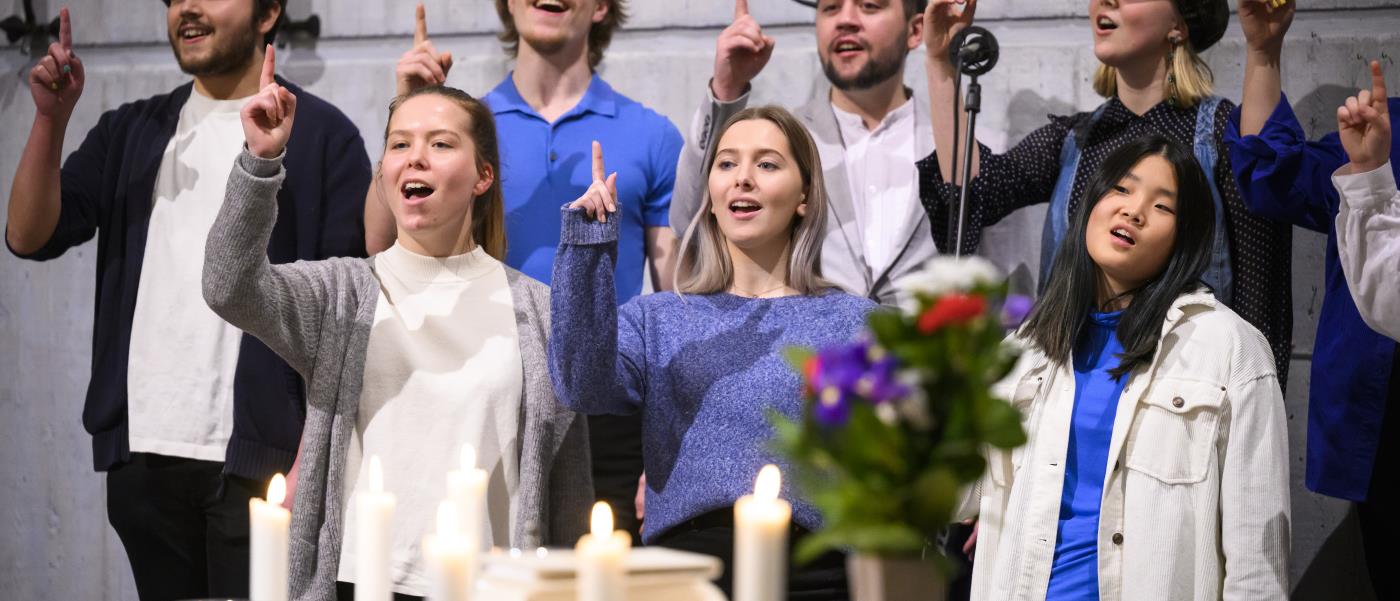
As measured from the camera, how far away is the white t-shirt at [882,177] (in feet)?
10.3

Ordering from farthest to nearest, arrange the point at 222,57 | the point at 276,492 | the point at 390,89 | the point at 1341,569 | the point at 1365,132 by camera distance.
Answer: the point at 390,89 → the point at 1341,569 → the point at 222,57 → the point at 1365,132 → the point at 276,492

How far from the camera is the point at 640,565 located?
3.79 feet

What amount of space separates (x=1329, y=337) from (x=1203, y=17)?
757 mm

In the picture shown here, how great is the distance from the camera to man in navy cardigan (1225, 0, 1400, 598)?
2684 millimetres

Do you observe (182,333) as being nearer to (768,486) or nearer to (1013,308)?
(768,486)

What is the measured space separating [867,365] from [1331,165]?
201 centimetres

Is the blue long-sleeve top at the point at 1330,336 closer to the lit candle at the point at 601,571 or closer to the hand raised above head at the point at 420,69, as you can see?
the hand raised above head at the point at 420,69

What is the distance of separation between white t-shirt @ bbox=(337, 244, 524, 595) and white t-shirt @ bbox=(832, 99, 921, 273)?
39.7 inches

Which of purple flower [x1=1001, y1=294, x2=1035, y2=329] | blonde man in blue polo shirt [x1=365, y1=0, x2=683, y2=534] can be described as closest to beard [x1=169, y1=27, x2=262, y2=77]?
blonde man in blue polo shirt [x1=365, y1=0, x2=683, y2=534]

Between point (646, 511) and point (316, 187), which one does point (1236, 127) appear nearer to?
point (646, 511)

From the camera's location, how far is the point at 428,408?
2373 millimetres

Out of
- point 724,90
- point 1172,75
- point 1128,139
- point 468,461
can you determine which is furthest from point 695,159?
point 468,461

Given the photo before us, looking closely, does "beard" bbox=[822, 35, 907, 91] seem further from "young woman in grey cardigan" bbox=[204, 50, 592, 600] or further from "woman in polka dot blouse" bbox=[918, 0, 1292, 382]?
"young woman in grey cardigan" bbox=[204, 50, 592, 600]

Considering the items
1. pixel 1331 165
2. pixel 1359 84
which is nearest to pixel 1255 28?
pixel 1331 165
